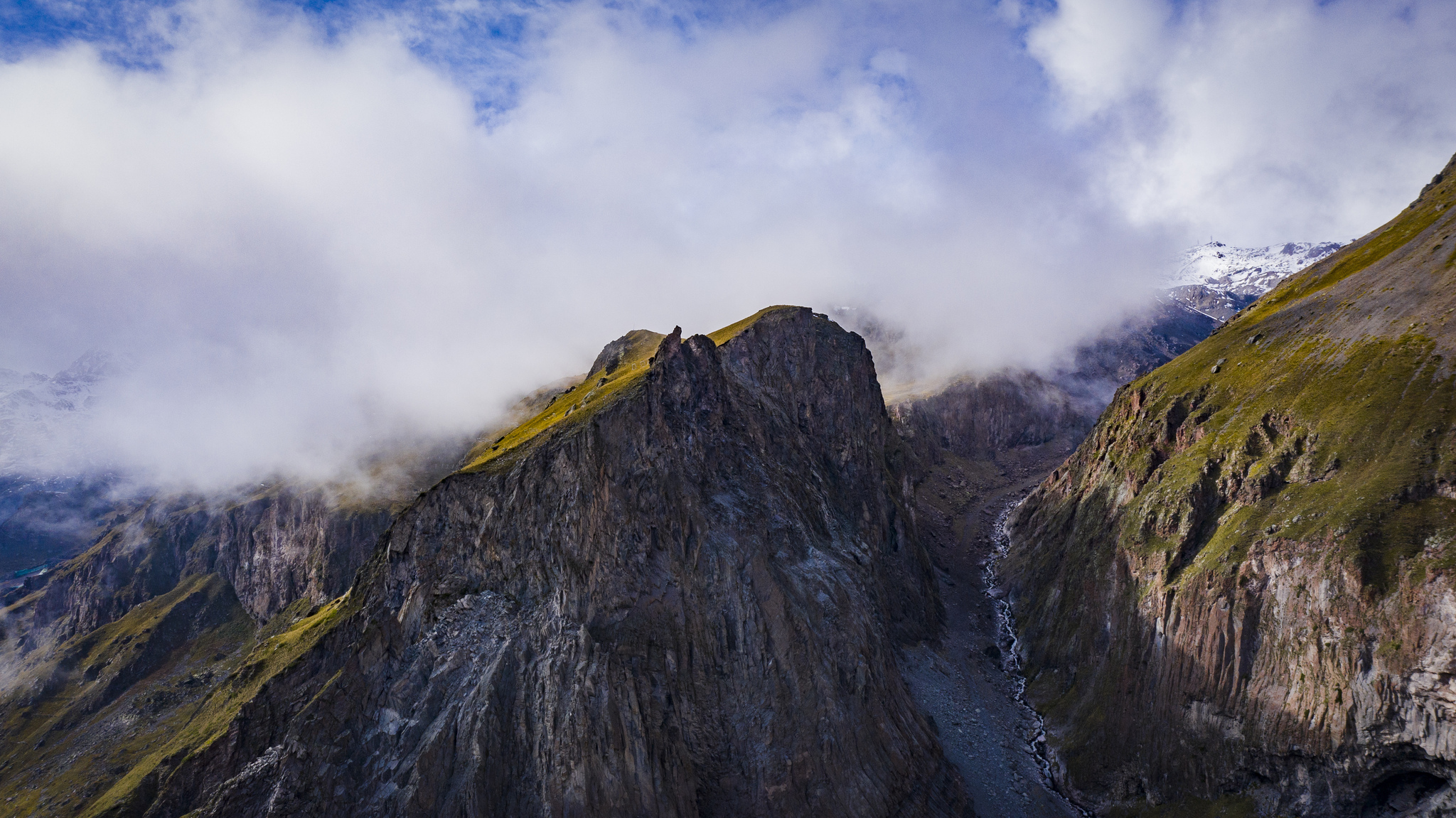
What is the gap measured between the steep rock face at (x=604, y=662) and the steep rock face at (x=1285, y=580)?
1335 inches

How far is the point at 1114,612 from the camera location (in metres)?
→ 102

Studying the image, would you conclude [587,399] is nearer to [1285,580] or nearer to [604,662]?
[604,662]

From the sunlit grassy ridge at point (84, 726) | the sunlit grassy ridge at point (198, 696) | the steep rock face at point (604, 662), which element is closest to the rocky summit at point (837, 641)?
the steep rock face at point (604, 662)

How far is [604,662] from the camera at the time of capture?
71375 mm

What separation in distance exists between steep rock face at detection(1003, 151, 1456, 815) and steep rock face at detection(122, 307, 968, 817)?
3390 cm

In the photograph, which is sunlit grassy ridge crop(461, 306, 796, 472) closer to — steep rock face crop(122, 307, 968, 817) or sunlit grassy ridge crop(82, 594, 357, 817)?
steep rock face crop(122, 307, 968, 817)

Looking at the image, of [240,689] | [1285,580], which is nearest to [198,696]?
[240,689]

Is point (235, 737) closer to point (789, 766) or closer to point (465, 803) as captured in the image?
point (465, 803)

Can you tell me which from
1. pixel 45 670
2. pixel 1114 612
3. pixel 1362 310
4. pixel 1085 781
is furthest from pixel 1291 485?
pixel 45 670

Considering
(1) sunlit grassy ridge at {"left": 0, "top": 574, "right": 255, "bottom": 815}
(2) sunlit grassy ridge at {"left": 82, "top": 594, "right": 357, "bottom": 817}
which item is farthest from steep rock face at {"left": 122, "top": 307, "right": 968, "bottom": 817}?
(1) sunlit grassy ridge at {"left": 0, "top": 574, "right": 255, "bottom": 815}

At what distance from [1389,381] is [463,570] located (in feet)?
414

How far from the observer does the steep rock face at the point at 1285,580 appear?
214ft

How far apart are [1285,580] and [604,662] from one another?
277 ft

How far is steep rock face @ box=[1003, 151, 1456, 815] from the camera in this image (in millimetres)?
65188
